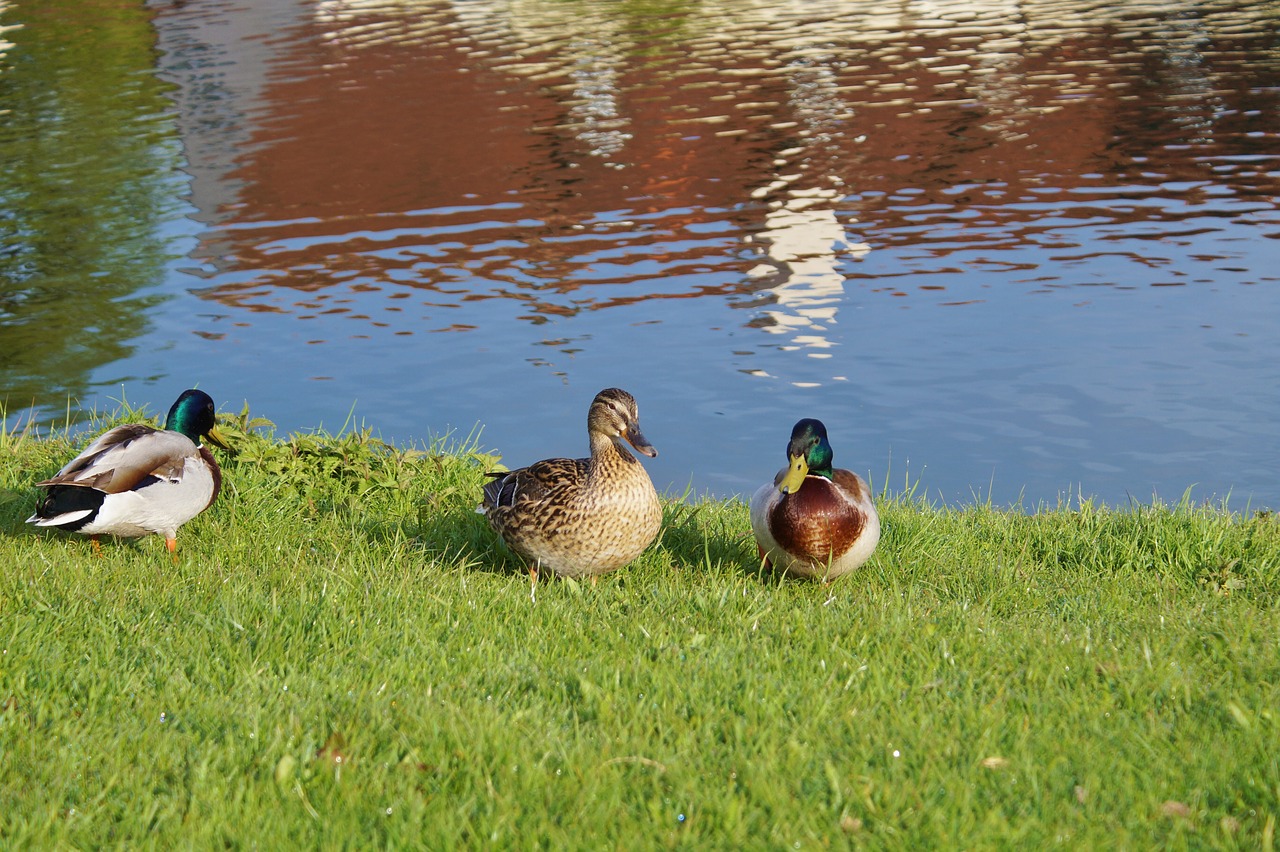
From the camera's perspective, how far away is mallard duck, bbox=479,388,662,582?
554 centimetres

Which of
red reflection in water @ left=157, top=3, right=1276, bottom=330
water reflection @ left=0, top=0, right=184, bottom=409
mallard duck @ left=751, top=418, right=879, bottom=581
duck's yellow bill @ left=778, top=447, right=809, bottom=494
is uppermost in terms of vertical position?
duck's yellow bill @ left=778, top=447, right=809, bottom=494

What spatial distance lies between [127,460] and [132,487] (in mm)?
184

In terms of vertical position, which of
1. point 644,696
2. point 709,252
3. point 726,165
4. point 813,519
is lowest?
point 726,165

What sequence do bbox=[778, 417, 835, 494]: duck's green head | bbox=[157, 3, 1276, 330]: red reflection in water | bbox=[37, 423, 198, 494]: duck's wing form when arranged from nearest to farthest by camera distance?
1. bbox=[778, 417, 835, 494]: duck's green head
2. bbox=[37, 423, 198, 494]: duck's wing
3. bbox=[157, 3, 1276, 330]: red reflection in water

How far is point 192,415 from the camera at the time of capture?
682cm

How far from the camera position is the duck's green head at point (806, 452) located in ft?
18.9

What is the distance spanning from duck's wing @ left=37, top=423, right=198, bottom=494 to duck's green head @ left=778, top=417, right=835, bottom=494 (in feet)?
9.39

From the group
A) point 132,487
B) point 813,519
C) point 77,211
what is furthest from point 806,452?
point 77,211

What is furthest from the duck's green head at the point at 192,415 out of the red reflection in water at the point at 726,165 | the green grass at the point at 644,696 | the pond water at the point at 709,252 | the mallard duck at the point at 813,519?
the red reflection in water at the point at 726,165

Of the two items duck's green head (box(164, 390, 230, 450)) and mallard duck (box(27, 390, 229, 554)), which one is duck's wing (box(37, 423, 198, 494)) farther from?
duck's green head (box(164, 390, 230, 450))

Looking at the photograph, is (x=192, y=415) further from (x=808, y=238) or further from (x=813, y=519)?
(x=808, y=238)

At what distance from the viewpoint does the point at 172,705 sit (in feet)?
13.7

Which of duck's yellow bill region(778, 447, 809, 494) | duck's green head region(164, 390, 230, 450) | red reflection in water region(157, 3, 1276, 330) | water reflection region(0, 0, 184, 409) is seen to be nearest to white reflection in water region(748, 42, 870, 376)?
red reflection in water region(157, 3, 1276, 330)

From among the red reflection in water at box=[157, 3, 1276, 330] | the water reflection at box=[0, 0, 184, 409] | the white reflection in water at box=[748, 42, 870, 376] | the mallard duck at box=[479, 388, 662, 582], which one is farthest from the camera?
the red reflection in water at box=[157, 3, 1276, 330]
